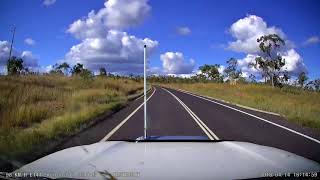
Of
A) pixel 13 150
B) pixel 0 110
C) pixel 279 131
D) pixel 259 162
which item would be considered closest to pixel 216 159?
pixel 259 162

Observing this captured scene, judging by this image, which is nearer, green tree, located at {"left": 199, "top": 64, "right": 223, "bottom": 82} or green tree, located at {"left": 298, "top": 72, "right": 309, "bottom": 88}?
green tree, located at {"left": 298, "top": 72, "right": 309, "bottom": 88}

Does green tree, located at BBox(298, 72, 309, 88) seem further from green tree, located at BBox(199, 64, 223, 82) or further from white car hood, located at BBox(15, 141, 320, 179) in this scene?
white car hood, located at BBox(15, 141, 320, 179)

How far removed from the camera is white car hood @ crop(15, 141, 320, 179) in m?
3.79

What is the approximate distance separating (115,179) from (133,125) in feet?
43.1

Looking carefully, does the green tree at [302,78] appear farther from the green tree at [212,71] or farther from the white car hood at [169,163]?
the white car hood at [169,163]

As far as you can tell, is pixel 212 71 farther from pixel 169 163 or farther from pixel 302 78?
pixel 169 163

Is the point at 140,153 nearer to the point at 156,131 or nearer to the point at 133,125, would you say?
the point at 156,131

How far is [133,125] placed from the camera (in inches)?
659

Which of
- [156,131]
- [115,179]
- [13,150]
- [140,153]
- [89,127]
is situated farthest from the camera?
[89,127]

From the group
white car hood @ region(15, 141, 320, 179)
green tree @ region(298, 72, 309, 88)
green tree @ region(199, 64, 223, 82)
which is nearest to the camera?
white car hood @ region(15, 141, 320, 179)

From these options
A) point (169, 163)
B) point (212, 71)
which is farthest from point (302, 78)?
point (169, 163)

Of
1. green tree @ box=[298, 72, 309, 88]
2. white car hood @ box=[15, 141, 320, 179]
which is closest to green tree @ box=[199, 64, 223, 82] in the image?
green tree @ box=[298, 72, 309, 88]

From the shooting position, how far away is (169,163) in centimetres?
414

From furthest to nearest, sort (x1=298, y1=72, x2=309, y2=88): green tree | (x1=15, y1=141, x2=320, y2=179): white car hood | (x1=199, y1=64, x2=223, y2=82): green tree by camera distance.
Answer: (x1=199, y1=64, x2=223, y2=82): green tree → (x1=298, y1=72, x2=309, y2=88): green tree → (x1=15, y1=141, x2=320, y2=179): white car hood
